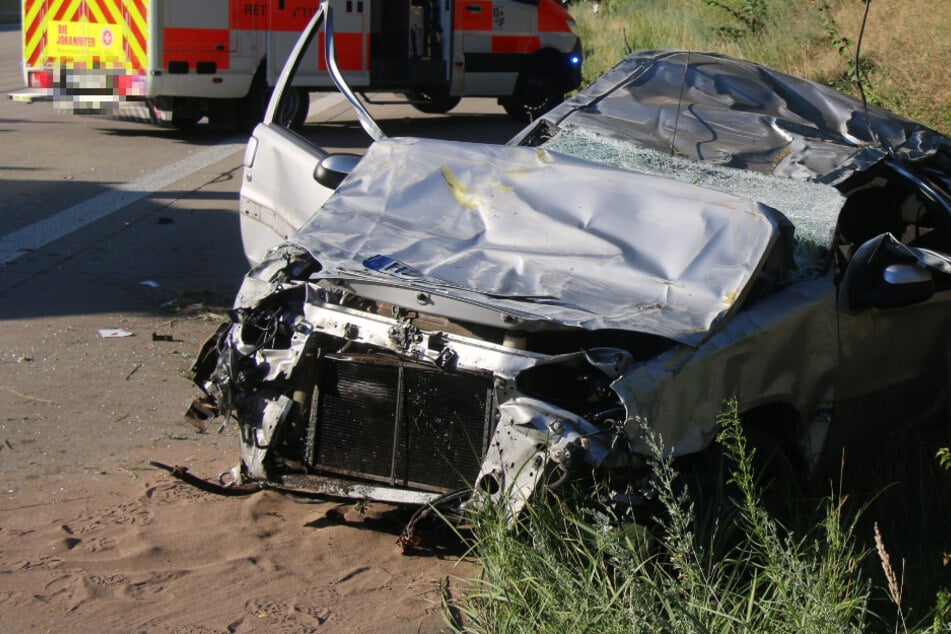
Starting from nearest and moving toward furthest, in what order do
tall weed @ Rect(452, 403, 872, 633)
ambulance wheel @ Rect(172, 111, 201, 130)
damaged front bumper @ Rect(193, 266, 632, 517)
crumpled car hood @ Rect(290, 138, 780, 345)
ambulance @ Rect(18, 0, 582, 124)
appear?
1. tall weed @ Rect(452, 403, 872, 633)
2. damaged front bumper @ Rect(193, 266, 632, 517)
3. crumpled car hood @ Rect(290, 138, 780, 345)
4. ambulance @ Rect(18, 0, 582, 124)
5. ambulance wheel @ Rect(172, 111, 201, 130)

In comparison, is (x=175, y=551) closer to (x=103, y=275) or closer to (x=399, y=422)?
(x=399, y=422)

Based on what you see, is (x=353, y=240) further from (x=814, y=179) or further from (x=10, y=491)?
(x=814, y=179)

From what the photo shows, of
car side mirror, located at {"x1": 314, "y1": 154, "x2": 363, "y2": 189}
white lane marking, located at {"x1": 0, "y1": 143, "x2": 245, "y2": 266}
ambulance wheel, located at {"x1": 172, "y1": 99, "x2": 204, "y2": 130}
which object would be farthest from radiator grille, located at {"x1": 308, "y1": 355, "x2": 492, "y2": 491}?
ambulance wheel, located at {"x1": 172, "y1": 99, "x2": 204, "y2": 130}

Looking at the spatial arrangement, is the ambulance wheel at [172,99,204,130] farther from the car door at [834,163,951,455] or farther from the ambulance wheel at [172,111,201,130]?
the car door at [834,163,951,455]

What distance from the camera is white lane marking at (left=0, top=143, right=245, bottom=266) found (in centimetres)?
784

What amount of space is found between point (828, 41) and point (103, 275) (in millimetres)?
10628

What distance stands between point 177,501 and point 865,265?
2.81m

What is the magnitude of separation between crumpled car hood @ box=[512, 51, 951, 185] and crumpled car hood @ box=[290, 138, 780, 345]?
72cm

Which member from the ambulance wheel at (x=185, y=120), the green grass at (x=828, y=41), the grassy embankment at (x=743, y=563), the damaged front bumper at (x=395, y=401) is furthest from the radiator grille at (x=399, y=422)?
the ambulance wheel at (x=185, y=120)

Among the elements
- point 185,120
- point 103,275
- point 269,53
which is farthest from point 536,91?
point 103,275

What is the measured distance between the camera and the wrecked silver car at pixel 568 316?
339 cm

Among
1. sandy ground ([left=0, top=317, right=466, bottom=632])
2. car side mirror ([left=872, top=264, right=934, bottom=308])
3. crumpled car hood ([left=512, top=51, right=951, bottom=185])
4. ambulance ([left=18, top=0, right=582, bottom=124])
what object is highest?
ambulance ([left=18, top=0, right=582, bottom=124])

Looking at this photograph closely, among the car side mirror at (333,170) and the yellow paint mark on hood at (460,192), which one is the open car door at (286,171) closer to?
the car side mirror at (333,170)

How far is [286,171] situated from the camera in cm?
514
